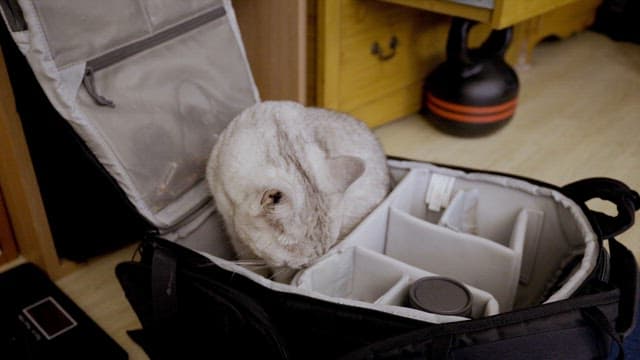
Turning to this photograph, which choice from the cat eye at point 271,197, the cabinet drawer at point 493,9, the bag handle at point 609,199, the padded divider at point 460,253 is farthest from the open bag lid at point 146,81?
the bag handle at point 609,199

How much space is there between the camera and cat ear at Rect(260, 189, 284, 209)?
959mm

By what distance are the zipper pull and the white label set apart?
69 centimetres

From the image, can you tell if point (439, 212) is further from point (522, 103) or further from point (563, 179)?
point (522, 103)

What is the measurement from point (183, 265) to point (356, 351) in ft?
1.07

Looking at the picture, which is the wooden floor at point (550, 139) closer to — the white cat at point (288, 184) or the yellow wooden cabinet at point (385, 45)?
the yellow wooden cabinet at point (385, 45)

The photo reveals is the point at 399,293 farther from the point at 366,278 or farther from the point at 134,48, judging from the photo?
the point at 134,48

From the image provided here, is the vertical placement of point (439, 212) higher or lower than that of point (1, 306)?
higher

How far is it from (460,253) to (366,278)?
0.65ft

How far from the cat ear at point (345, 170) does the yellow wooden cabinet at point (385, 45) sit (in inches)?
23.7

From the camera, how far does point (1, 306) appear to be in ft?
4.09

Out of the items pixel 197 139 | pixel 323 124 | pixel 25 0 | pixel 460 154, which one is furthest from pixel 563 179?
pixel 25 0

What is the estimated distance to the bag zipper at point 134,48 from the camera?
3.37 ft

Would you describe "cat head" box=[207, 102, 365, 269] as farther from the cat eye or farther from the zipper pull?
the zipper pull

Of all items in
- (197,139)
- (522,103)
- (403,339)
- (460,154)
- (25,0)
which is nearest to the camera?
(403,339)
